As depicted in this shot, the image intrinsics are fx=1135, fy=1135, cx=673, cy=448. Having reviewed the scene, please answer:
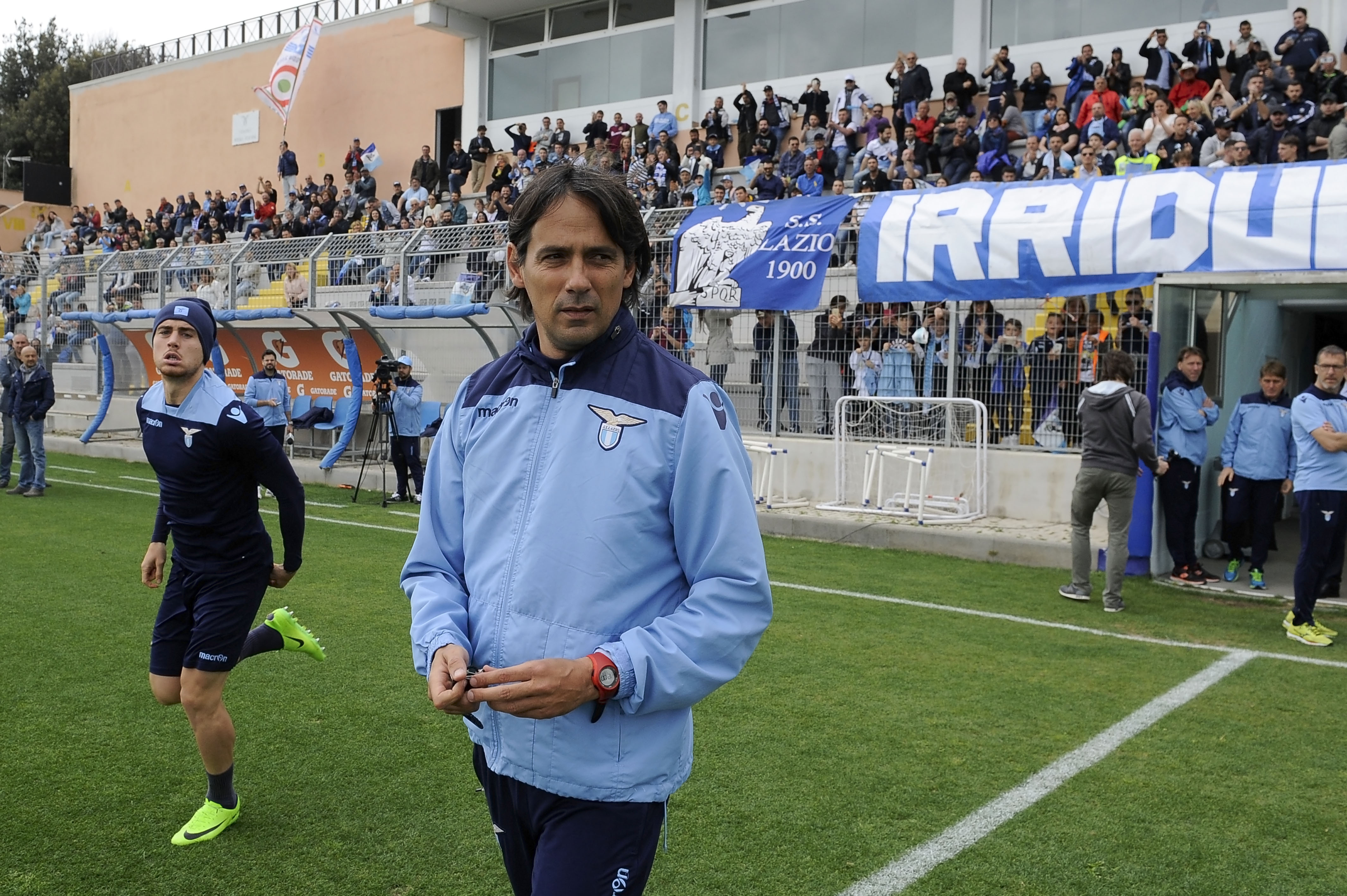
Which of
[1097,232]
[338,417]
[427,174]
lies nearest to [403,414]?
[338,417]

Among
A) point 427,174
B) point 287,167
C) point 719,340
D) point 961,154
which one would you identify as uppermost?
point 287,167

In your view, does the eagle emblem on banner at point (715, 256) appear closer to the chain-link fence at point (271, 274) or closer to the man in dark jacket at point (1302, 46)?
the chain-link fence at point (271, 274)

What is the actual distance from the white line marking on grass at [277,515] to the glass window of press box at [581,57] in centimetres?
1570

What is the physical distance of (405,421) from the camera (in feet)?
47.6

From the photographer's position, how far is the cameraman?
47.6 feet

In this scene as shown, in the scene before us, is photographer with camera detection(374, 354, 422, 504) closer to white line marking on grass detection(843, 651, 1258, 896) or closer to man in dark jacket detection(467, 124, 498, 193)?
white line marking on grass detection(843, 651, 1258, 896)

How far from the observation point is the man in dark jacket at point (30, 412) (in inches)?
570

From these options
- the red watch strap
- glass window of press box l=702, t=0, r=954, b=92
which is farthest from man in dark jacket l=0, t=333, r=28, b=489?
glass window of press box l=702, t=0, r=954, b=92

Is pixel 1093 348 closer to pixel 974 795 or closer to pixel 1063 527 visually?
pixel 1063 527

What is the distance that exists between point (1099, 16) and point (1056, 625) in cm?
1542

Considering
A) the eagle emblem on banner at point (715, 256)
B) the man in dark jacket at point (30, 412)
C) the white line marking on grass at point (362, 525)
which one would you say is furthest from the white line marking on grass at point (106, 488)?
the eagle emblem on banner at point (715, 256)

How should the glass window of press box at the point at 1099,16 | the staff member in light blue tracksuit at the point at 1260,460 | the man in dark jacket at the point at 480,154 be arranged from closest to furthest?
the staff member in light blue tracksuit at the point at 1260,460, the glass window of press box at the point at 1099,16, the man in dark jacket at the point at 480,154

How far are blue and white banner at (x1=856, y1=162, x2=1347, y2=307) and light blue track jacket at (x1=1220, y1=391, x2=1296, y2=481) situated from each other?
124 cm

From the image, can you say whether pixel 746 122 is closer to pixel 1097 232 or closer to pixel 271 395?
pixel 271 395
